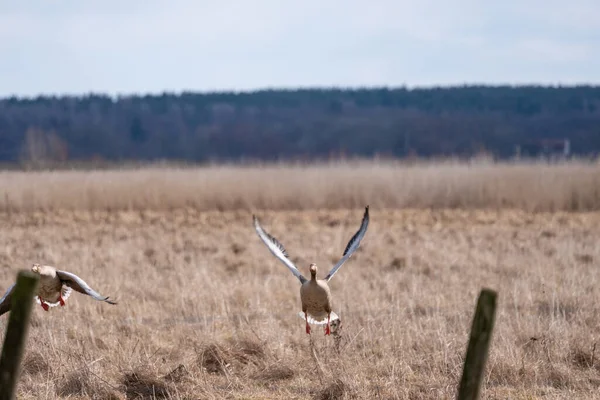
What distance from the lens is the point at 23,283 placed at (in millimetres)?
3303

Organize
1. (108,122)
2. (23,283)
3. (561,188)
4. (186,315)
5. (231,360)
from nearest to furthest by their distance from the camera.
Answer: (23,283), (231,360), (186,315), (561,188), (108,122)

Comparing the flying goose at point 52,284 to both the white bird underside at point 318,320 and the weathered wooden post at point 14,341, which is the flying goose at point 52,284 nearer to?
the white bird underside at point 318,320

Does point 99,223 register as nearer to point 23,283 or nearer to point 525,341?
point 525,341

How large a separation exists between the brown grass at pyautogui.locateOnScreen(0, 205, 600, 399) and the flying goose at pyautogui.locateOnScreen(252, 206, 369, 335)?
0.27 meters

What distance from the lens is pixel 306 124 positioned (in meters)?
104

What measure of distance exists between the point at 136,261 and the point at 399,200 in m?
12.1

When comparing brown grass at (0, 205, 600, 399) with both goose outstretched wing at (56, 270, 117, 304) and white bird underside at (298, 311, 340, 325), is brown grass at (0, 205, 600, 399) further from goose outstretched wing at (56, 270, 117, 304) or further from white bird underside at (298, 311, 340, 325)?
goose outstretched wing at (56, 270, 117, 304)

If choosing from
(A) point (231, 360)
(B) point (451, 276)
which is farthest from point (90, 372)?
(B) point (451, 276)

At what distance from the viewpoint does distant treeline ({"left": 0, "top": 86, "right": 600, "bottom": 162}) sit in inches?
3588

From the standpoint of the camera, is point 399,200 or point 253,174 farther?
point 253,174

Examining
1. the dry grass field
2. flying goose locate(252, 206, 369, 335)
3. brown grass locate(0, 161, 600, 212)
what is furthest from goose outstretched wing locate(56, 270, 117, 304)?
brown grass locate(0, 161, 600, 212)

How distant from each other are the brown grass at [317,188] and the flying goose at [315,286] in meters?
16.5

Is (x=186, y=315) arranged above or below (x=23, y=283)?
below

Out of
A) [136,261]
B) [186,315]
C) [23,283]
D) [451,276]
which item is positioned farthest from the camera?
[136,261]
